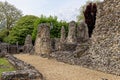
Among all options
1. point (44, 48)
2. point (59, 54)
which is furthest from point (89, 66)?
point (44, 48)

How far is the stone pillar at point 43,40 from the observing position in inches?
1048

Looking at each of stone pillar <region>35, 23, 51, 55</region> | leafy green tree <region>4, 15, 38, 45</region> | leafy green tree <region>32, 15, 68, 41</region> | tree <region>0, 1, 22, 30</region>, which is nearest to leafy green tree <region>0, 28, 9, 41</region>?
tree <region>0, 1, 22, 30</region>

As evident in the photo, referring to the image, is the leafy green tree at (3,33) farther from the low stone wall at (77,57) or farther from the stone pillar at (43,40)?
the low stone wall at (77,57)

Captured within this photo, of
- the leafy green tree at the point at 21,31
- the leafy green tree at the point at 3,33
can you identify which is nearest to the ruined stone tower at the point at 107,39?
the leafy green tree at the point at 21,31

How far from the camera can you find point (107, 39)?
15.7 meters

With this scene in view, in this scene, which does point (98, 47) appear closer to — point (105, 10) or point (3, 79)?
point (105, 10)

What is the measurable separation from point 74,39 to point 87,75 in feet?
60.2

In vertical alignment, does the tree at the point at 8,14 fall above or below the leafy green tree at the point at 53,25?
above

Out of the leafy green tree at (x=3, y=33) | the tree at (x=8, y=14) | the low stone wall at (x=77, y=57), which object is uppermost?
the tree at (x=8, y=14)

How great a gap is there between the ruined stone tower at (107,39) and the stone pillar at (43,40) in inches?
376

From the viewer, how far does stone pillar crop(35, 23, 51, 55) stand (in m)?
26.6

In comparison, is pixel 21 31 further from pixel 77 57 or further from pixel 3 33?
pixel 77 57

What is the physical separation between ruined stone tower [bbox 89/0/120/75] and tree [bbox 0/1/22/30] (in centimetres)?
4953

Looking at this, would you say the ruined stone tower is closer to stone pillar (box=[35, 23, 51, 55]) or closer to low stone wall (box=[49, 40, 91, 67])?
low stone wall (box=[49, 40, 91, 67])
